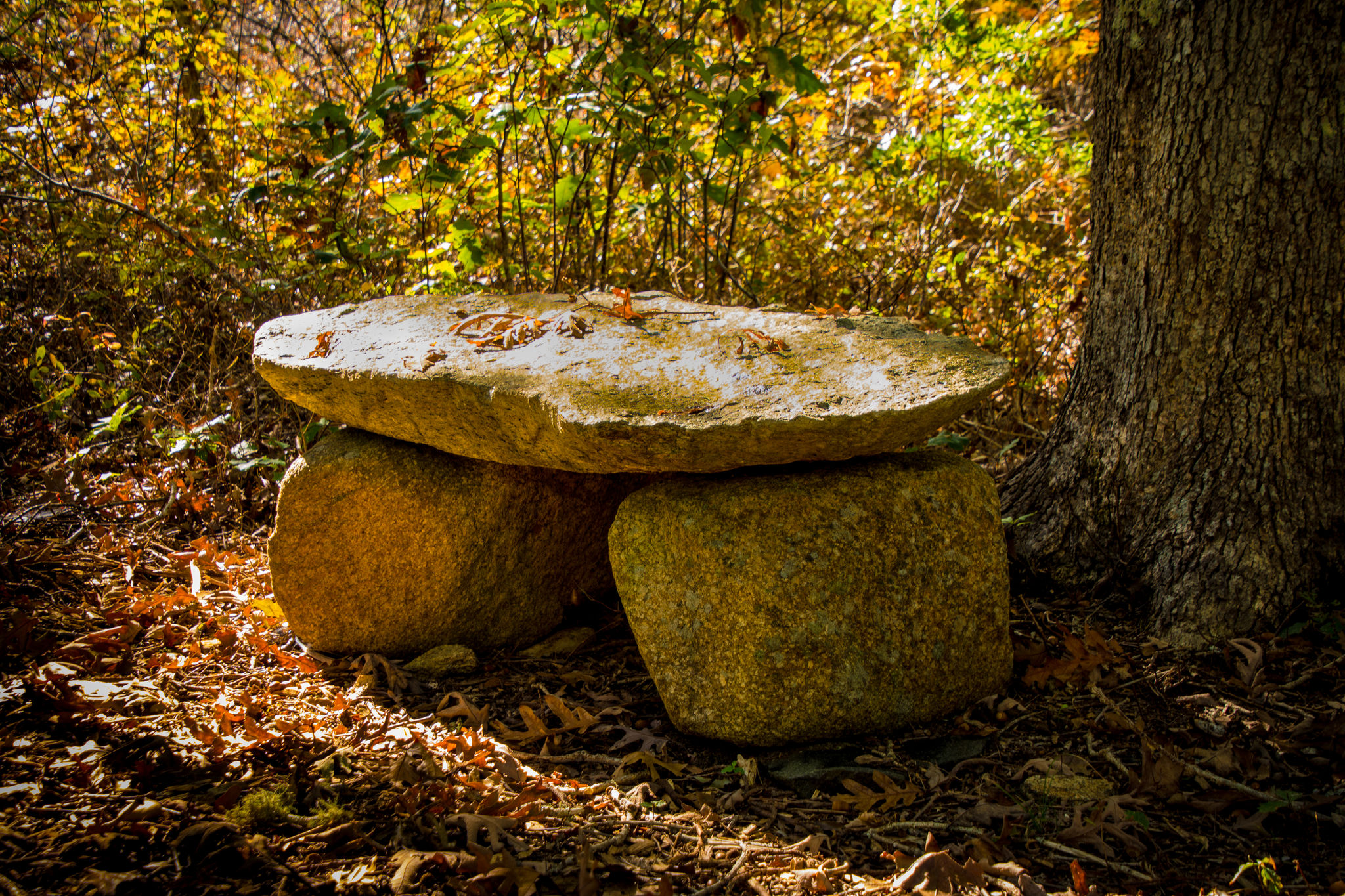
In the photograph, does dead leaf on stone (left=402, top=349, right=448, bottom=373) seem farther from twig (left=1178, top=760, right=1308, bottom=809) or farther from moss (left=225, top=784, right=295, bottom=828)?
twig (left=1178, top=760, right=1308, bottom=809)

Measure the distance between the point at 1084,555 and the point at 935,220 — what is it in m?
2.81

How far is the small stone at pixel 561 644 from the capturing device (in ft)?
8.64

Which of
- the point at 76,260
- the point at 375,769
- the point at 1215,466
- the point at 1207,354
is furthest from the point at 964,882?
the point at 76,260

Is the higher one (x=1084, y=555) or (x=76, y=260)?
(x=76, y=260)

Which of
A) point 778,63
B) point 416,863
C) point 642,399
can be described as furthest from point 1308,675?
point 778,63

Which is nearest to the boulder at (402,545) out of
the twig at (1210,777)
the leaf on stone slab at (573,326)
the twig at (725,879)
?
the leaf on stone slab at (573,326)

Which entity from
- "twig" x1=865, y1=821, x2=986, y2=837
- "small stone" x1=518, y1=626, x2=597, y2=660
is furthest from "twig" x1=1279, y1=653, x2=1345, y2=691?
"small stone" x1=518, y1=626, x2=597, y2=660

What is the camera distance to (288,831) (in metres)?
1.59

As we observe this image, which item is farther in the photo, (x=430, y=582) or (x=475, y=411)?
(x=430, y=582)

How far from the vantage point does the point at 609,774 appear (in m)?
2.00

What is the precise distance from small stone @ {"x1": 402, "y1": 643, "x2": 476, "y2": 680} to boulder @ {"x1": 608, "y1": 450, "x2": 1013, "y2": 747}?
696 millimetres

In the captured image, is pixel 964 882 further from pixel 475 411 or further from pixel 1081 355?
pixel 1081 355

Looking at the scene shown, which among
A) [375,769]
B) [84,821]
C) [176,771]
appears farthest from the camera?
[375,769]

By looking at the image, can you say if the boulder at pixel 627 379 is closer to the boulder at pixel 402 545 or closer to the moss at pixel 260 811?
the boulder at pixel 402 545
